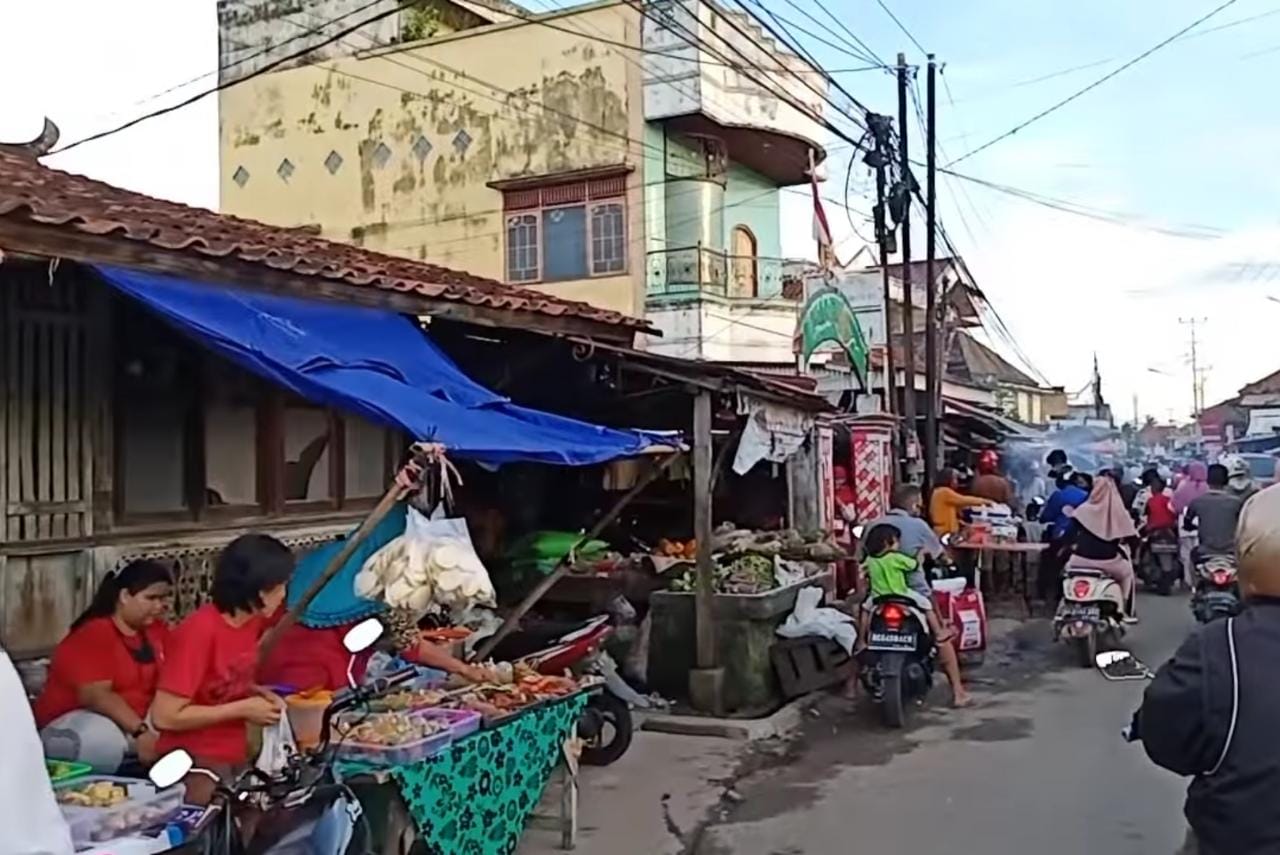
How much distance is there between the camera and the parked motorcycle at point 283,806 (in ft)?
13.4

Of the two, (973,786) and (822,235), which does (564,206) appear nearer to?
(822,235)

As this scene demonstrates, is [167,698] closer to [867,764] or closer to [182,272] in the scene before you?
[182,272]

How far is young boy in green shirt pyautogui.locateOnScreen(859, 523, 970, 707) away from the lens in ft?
31.3

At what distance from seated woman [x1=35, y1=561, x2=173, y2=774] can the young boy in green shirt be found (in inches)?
220

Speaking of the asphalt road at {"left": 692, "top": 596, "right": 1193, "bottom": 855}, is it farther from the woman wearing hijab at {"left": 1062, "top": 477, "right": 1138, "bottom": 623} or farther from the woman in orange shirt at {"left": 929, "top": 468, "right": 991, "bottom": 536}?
the woman in orange shirt at {"left": 929, "top": 468, "right": 991, "bottom": 536}

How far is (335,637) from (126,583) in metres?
1.04

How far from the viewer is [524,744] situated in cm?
594

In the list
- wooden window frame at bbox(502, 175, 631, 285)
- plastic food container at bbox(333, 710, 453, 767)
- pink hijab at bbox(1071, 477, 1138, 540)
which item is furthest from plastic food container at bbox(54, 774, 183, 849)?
wooden window frame at bbox(502, 175, 631, 285)

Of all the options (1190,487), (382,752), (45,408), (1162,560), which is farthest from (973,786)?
(1190,487)

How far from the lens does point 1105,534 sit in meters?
11.9

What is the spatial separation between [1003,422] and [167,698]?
27.7 m

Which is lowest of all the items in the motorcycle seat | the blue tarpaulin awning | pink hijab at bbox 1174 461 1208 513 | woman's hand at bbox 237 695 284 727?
the motorcycle seat

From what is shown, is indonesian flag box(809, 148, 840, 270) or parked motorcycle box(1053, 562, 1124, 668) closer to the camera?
parked motorcycle box(1053, 562, 1124, 668)

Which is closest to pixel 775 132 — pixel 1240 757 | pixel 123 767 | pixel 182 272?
pixel 182 272
